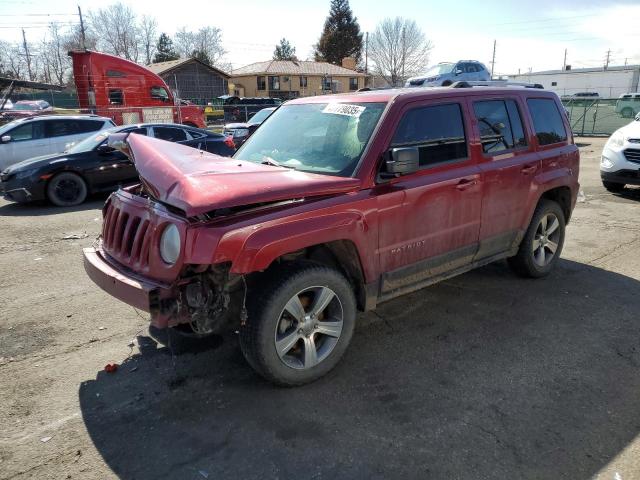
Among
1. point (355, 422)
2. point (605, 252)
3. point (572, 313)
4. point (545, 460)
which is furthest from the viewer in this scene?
point (605, 252)

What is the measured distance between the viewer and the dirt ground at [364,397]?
2.62 m

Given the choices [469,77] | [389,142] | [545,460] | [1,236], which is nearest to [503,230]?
[389,142]

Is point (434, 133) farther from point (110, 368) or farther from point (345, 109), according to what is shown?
point (110, 368)

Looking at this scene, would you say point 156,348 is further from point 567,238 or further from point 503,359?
point 567,238

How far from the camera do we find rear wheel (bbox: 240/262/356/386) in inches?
119

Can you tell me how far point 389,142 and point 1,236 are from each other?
6.59 metres

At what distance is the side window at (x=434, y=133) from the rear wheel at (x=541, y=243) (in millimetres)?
1462

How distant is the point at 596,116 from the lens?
24.5 meters

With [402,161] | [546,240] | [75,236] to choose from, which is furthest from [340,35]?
[402,161]

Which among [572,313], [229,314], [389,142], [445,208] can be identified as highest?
[389,142]

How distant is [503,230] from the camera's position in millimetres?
4586

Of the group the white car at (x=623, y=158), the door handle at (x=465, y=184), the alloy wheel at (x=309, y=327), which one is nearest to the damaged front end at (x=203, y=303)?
the alloy wheel at (x=309, y=327)

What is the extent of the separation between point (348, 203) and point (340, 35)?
72266 millimetres

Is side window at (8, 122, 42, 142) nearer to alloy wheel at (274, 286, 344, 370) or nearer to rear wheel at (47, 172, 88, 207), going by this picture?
rear wheel at (47, 172, 88, 207)
